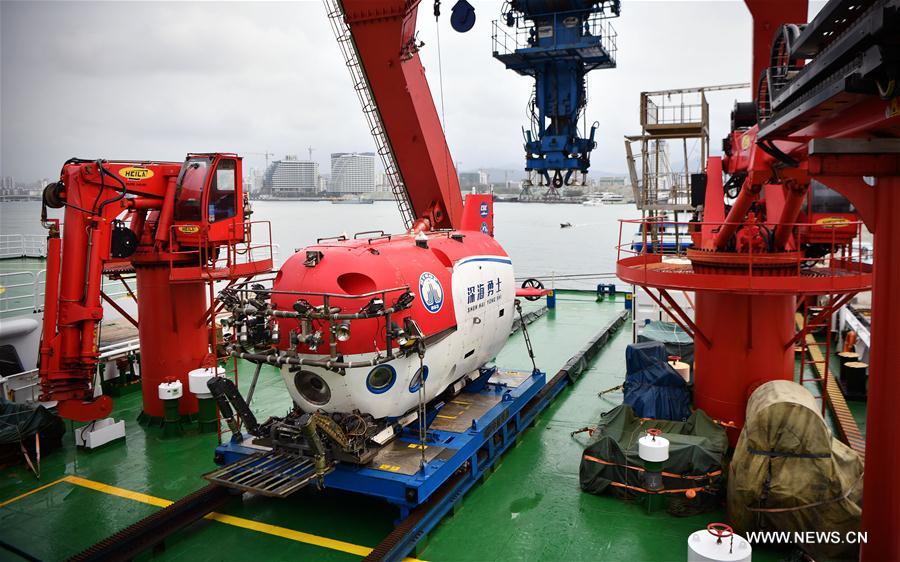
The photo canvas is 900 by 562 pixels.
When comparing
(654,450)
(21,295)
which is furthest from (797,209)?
(21,295)

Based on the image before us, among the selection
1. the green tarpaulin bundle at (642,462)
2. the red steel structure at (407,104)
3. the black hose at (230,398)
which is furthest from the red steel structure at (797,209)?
the black hose at (230,398)

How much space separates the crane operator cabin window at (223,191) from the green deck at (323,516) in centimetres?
375

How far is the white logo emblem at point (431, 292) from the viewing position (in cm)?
805

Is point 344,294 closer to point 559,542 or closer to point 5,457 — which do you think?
point 559,542

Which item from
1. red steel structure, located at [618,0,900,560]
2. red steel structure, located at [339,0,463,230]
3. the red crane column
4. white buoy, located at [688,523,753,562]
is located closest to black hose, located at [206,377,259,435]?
red steel structure, located at [339,0,463,230]

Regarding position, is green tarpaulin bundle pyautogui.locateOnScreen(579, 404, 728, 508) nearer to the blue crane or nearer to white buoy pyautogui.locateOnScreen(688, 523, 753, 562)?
white buoy pyautogui.locateOnScreen(688, 523, 753, 562)

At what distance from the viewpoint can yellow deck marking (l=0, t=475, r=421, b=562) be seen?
717 centimetres

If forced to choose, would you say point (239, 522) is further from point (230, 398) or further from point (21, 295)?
point (21, 295)

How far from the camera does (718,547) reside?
5426 millimetres

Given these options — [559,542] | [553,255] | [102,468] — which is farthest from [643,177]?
[553,255]

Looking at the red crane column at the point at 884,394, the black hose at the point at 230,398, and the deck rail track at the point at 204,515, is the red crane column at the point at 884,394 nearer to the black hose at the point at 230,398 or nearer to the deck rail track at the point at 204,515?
the deck rail track at the point at 204,515

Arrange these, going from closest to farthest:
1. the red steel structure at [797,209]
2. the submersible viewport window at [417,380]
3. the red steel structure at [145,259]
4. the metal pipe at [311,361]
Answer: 1. the red steel structure at [797,209]
2. the metal pipe at [311,361]
3. the submersible viewport window at [417,380]
4. the red steel structure at [145,259]

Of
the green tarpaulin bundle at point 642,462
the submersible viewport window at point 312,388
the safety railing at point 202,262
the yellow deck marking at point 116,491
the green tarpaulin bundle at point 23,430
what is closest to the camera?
the submersible viewport window at point 312,388

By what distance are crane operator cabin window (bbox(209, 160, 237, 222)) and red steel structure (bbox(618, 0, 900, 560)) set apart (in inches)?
264
